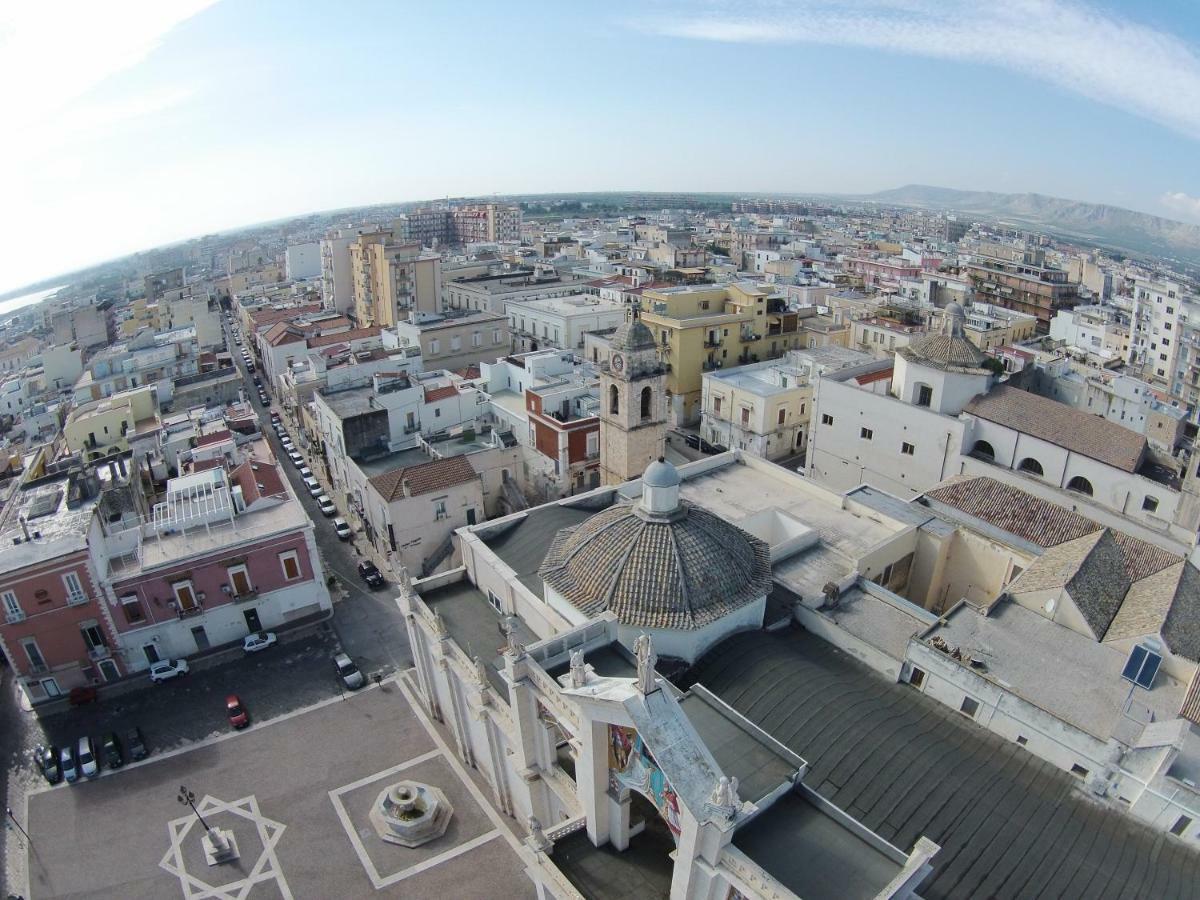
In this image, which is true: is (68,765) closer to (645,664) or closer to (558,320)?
(645,664)

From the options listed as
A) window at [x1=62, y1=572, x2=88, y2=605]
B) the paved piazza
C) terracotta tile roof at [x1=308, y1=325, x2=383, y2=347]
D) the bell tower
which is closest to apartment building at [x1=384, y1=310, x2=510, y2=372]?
terracotta tile roof at [x1=308, y1=325, x2=383, y2=347]

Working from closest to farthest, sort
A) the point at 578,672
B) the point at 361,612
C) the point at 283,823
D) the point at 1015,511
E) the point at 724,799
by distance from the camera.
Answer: the point at 724,799
the point at 578,672
the point at 283,823
the point at 1015,511
the point at 361,612

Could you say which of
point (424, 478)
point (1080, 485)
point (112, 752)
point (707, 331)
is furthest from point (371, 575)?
point (1080, 485)

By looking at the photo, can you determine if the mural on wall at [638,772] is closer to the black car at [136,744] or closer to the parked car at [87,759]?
the black car at [136,744]

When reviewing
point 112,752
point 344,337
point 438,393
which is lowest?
point 112,752

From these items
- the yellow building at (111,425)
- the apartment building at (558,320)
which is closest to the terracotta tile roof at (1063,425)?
the apartment building at (558,320)

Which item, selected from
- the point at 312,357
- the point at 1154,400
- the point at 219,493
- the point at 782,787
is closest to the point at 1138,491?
the point at 1154,400
